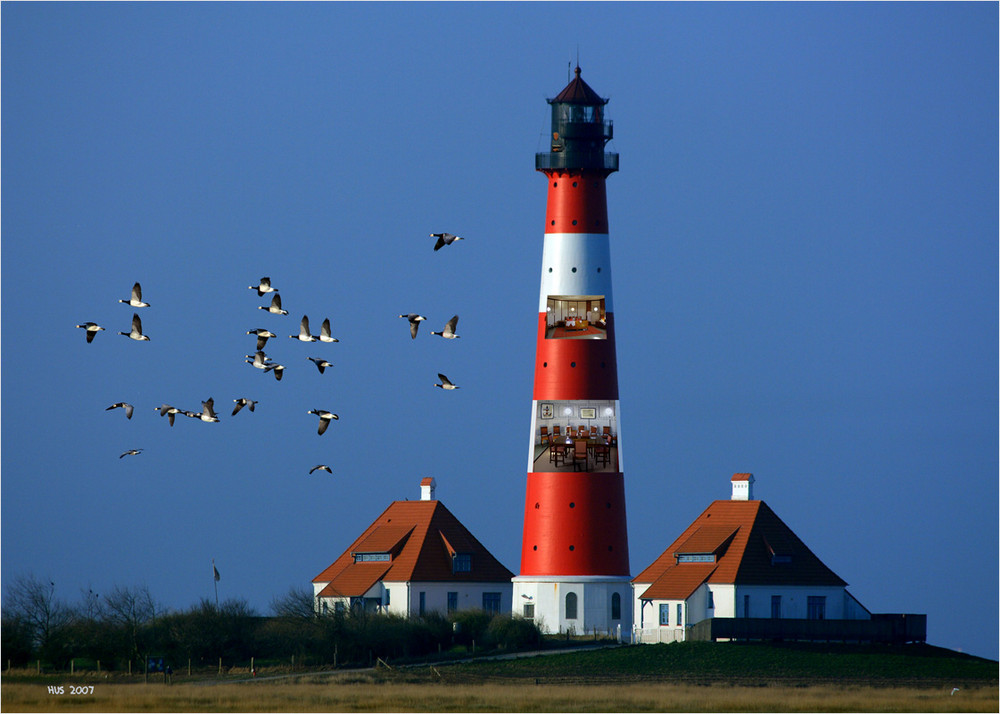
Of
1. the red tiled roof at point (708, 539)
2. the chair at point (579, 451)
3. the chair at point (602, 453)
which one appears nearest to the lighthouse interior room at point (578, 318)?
the chair at point (579, 451)

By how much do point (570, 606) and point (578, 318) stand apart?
1156 centimetres

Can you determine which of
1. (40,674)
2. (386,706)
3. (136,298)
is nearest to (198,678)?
(40,674)

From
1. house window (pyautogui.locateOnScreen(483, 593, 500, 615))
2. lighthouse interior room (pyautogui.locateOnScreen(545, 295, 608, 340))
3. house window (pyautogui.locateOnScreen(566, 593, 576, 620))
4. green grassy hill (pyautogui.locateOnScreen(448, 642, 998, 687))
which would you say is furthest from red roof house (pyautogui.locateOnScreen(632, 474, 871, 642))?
lighthouse interior room (pyautogui.locateOnScreen(545, 295, 608, 340))

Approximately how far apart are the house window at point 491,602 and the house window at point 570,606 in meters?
8.00

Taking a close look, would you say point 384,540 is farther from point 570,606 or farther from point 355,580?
point 570,606

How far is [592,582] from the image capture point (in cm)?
9606

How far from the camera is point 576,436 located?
95.7 metres

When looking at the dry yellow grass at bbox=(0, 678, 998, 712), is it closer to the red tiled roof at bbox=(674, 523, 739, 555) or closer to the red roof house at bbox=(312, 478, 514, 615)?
the red tiled roof at bbox=(674, 523, 739, 555)

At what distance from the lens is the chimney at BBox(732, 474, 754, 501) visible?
101312mm

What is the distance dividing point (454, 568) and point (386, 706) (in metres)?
26.3

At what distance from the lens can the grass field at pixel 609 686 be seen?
77.9 meters

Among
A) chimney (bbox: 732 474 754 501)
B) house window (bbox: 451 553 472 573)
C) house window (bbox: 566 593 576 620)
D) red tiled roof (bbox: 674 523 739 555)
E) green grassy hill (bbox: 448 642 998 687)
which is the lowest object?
green grassy hill (bbox: 448 642 998 687)

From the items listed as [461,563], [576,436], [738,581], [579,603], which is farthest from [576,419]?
[461,563]

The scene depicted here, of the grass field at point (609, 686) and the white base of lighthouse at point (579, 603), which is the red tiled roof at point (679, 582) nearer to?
the white base of lighthouse at point (579, 603)
